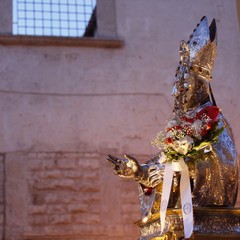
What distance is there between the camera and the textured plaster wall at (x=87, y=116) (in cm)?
771

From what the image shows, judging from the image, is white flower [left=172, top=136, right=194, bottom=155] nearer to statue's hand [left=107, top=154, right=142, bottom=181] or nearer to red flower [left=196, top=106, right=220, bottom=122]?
red flower [left=196, top=106, right=220, bottom=122]

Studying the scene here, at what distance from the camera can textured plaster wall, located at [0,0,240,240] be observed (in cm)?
771

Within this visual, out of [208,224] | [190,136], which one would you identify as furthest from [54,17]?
[208,224]

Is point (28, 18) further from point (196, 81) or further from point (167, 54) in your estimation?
point (196, 81)

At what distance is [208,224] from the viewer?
4395 millimetres

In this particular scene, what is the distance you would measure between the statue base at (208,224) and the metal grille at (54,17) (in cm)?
469

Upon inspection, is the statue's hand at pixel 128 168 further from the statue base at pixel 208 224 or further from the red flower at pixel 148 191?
the statue base at pixel 208 224

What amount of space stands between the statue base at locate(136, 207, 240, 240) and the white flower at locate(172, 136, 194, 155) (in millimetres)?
403

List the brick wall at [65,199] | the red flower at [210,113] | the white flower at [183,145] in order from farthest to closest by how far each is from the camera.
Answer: the brick wall at [65,199]
the red flower at [210,113]
the white flower at [183,145]

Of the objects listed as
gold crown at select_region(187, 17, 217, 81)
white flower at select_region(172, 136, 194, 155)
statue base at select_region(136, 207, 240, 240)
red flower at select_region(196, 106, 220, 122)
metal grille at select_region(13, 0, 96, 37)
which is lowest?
statue base at select_region(136, 207, 240, 240)

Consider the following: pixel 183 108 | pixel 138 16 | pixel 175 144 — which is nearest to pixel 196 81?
pixel 183 108

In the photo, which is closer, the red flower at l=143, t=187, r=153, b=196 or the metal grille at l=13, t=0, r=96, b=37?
the red flower at l=143, t=187, r=153, b=196

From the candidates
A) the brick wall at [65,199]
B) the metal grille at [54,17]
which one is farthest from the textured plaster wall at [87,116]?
the metal grille at [54,17]

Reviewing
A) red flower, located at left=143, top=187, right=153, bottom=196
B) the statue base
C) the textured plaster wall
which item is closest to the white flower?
the statue base
